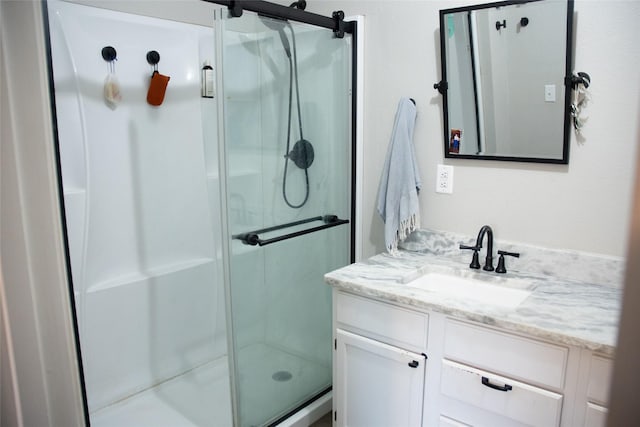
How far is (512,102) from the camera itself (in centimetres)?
182

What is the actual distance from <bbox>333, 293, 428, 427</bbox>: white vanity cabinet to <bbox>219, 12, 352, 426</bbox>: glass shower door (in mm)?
320

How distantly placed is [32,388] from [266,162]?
1403 mm

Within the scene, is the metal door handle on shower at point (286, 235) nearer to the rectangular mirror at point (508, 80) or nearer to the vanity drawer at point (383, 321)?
the vanity drawer at point (383, 321)

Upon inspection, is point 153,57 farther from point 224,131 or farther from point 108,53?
point 224,131

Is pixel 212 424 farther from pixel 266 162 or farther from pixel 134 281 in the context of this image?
pixel 266 162

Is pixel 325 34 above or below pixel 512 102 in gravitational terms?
above

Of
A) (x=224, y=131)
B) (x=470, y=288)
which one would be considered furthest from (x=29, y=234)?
(x=470, y=288)

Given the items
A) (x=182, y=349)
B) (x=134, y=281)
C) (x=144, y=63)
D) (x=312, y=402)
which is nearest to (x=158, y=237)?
(x=134, y=281)

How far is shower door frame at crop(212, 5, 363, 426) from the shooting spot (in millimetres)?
1656

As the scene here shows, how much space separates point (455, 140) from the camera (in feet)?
6.53

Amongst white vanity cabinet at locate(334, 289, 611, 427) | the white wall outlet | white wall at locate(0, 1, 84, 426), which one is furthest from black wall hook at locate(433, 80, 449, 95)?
white wall at locate(0, 1, 84, 426)

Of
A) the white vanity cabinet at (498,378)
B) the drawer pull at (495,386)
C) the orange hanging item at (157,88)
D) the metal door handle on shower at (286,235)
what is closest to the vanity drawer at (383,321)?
the white vanity cabinet at (498,378)

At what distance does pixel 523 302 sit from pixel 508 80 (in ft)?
2.84

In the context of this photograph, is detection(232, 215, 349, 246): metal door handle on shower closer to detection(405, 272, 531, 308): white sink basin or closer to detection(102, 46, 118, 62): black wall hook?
detection(405, 272, 531, 308): white sink basin
